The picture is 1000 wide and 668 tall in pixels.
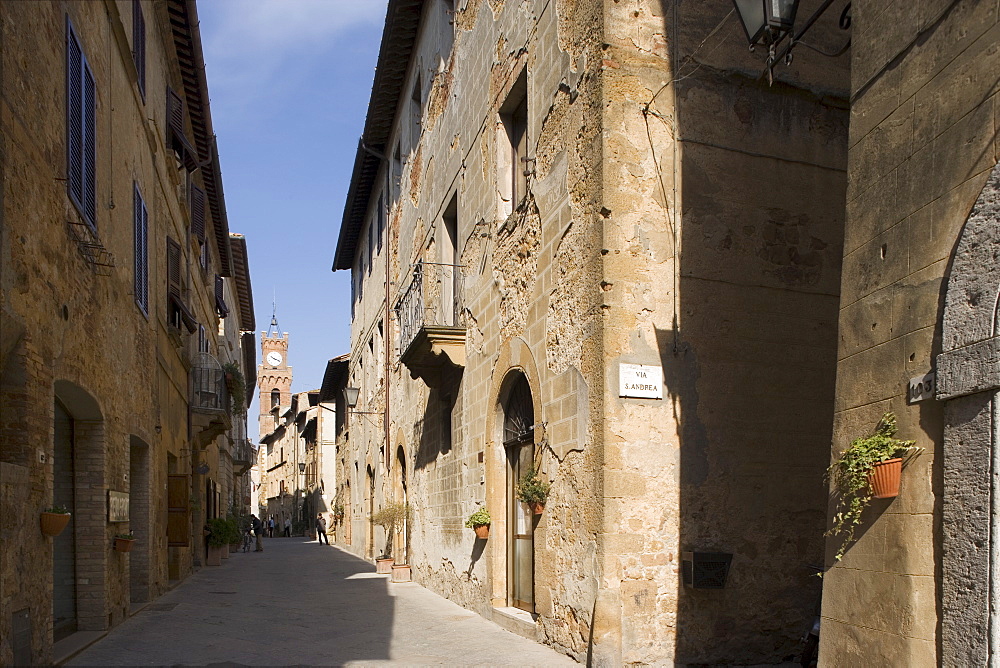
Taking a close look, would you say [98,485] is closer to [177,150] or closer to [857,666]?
[857,666]

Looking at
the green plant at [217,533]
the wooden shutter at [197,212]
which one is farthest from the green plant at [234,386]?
the wooden shutter at [197,212]

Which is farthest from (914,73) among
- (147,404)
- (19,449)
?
(147,404)

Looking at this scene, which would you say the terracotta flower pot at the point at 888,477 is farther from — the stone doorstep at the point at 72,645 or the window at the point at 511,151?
the window at the point at 511,151

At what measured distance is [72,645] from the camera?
8000 mm

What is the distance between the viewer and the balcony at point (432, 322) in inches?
474

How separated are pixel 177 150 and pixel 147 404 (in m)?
6.13

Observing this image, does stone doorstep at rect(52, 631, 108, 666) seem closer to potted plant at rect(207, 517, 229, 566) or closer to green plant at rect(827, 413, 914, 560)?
green plant at rect(827, 413, 914, 560)

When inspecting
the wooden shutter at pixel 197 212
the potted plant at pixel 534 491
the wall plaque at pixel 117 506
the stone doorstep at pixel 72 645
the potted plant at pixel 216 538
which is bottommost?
the potted plant at pixel 216 538

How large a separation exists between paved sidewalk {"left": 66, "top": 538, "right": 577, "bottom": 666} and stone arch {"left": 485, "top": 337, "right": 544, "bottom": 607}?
608 millimetres

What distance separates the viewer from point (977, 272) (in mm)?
3973

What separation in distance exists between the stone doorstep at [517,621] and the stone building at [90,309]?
4.18 metres

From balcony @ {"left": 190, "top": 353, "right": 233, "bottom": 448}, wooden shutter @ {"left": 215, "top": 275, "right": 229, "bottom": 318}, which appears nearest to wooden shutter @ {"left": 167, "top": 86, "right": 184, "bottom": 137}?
balcony @ {"left": 190, "top": 353, "right": 233, "bottom": 448}

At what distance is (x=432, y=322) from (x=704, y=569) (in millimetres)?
7986

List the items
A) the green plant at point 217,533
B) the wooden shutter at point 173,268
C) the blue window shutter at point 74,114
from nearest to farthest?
the blue window shutter at point 74,114 < the wooden shutter at point 173,268 < the green plant at point 217,533
